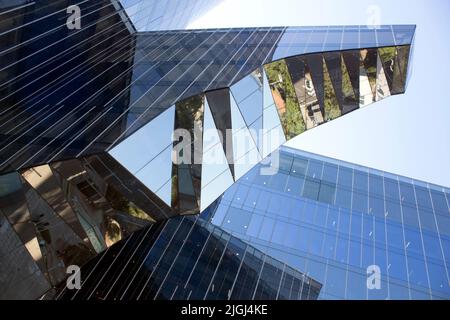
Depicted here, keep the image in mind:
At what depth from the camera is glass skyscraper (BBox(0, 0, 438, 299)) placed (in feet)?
43.2

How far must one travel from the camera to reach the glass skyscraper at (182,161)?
1316cm

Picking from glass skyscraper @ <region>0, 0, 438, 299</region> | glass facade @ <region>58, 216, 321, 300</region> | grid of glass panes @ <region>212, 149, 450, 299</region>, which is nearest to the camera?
glass skyscraper @ <region>0, 0, 438, 299</region>

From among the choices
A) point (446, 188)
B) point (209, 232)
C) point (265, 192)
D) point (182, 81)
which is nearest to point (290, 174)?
point (265, 192)

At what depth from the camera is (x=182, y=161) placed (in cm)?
1504

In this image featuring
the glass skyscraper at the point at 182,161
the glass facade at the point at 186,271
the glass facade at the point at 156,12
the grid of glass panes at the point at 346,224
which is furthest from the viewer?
the grid of glass panes at the point at 346,224

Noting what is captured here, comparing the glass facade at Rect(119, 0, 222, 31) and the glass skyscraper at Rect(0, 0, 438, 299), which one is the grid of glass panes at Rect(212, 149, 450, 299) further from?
the glass facade at Rect(119, 0, 222, 31)

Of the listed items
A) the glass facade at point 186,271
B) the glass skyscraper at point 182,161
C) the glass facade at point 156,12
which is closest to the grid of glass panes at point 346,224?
the glass skyscraper at point 182,161

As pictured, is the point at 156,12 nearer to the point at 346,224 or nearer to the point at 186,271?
the point at 186,271

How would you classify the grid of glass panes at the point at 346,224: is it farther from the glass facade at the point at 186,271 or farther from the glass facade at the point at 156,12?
the glass facade at the point at 156,12

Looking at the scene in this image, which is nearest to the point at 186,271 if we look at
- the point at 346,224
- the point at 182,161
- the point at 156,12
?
the point at 182,161

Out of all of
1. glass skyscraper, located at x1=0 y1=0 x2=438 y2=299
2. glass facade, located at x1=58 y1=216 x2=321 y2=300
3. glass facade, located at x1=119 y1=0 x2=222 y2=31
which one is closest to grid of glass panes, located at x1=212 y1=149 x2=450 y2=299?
glass skyscraper, located at x1=0 y1=0 x2=438 y2=299

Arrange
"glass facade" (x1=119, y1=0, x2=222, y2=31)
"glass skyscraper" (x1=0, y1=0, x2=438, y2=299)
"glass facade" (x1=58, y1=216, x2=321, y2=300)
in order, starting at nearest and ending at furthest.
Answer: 1. "glass skyscraper" (x1=0, y1=0, x2=438, y2=299)
2. "glass facade" (x1=58, y1=216, x2=321, y2=300)
3. "glass facade" (x1=119, y1=0, x2=222, y2=31)
